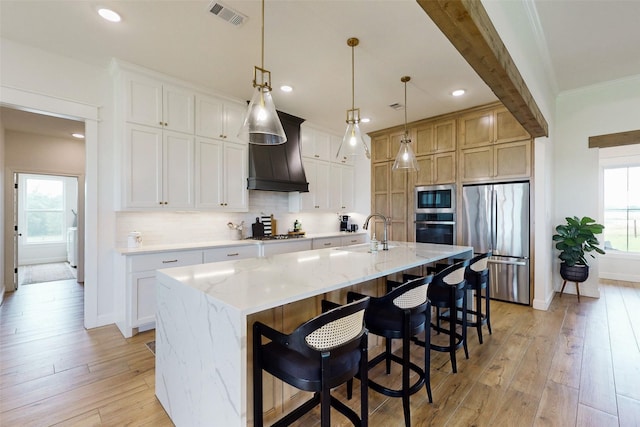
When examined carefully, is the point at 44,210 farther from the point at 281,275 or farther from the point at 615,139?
the point at 615,139

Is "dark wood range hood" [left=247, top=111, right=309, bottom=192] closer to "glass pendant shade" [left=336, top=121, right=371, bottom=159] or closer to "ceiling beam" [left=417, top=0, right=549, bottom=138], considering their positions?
"glass pendant shade" [left=336, top=121, right=371, bottom=159]

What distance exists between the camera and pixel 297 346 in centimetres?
125

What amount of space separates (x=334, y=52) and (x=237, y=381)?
9.23ft

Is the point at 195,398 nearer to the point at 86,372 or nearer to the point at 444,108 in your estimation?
the point at 86,372

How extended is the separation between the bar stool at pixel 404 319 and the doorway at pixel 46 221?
Answer: 26.1ft

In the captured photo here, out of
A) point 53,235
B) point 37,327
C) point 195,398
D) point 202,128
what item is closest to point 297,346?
point 195,398

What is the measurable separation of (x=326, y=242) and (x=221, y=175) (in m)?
2.03

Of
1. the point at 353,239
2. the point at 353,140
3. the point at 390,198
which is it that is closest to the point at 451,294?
the point at 353,140

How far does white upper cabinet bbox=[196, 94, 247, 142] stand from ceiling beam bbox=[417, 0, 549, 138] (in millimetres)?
2779

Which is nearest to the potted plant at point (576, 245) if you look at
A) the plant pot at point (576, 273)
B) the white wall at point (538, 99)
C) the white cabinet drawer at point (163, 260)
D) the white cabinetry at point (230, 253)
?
the plant pot at point (576, 273)

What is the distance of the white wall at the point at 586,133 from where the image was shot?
386 centimetres

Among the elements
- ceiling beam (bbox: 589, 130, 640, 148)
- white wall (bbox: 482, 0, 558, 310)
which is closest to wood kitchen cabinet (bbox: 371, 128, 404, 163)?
white wall (bbox: 482, 0, 558, 310)

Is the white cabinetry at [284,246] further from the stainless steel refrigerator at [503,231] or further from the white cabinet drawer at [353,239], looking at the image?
the stainless steel refrigerator at [503,231]

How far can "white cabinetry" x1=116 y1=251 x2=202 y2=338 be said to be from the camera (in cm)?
298
